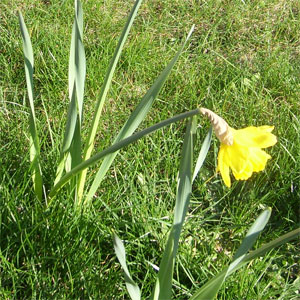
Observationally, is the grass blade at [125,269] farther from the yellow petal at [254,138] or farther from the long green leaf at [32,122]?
the long green leaf at [32,122]

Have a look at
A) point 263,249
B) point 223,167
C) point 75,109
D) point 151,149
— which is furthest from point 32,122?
point 263,249

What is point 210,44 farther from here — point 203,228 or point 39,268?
point 39,268

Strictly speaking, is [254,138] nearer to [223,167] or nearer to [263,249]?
[223,167]

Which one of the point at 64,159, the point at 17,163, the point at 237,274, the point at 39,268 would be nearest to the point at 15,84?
the point at 17,163

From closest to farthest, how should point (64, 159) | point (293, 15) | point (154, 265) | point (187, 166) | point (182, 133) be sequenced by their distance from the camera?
point (187, 166), point (154, 265), point (64, 159), point (182, 133), point (293, 15)

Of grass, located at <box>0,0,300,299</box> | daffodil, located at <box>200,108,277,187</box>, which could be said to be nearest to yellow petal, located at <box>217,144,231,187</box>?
daffodil, located at <box>200,108,277,187</box>

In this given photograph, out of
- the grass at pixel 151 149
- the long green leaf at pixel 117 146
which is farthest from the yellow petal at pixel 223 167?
the grass at pixel 151 149
